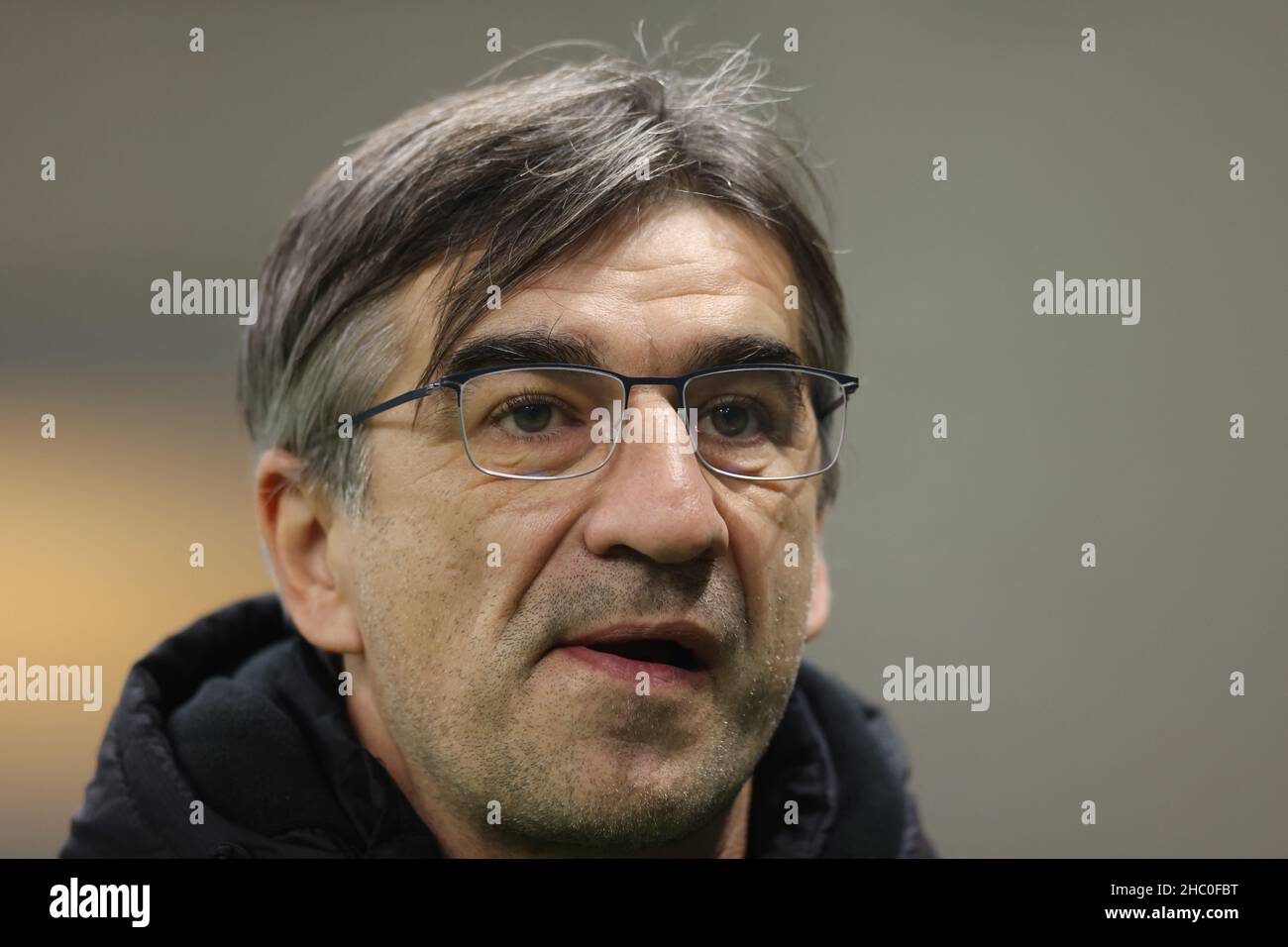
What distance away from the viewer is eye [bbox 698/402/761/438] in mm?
1482

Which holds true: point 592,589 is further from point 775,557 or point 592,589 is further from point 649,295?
point 649,295

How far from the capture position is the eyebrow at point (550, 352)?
1.41 m

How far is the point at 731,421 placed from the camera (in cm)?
150

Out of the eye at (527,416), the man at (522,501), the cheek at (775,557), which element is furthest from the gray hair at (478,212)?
the cheek at (775,557)

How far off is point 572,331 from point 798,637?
51 cm

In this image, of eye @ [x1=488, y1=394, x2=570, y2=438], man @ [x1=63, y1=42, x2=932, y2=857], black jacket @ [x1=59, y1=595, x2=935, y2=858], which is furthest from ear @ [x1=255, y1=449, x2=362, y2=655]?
eye @ [x1=488, y1=394, x2=570, y2=438]

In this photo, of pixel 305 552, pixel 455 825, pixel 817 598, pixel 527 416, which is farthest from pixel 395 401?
pixel 817 598

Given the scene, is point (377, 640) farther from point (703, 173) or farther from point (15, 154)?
point (15, 154)

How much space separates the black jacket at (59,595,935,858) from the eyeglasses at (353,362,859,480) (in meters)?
0.43

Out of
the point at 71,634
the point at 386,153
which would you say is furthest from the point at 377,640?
the point at 71,634

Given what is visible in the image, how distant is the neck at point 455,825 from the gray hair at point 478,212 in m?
0.30

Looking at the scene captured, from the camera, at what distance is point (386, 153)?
5.20 ft

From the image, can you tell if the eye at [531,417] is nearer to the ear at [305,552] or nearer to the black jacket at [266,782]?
the ear at [305,552]

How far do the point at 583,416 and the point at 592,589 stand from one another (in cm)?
22
